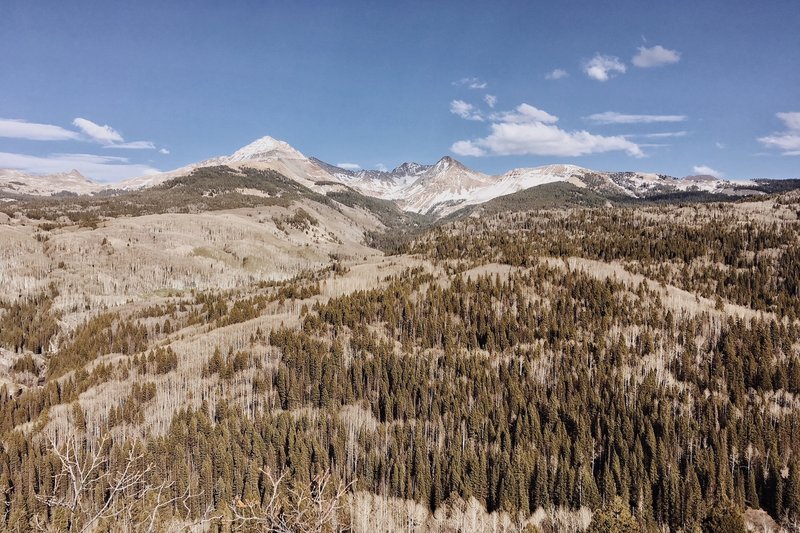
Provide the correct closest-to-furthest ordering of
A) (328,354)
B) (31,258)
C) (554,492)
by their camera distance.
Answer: (554,492)
(328,354)
(31,258)

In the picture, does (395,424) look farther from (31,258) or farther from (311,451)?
(31,258)

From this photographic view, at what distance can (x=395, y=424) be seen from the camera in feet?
221

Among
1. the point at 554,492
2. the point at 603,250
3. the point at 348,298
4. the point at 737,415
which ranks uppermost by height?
the point at 603,250

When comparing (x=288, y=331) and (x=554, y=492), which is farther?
(x=288, y=331)

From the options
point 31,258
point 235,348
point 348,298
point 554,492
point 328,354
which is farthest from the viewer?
point 31,258

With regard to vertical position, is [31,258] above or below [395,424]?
above

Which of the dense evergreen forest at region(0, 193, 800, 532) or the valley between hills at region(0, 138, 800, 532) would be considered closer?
the valley between hills at region(0, 138, 800, 532)

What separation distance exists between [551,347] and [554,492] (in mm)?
38235

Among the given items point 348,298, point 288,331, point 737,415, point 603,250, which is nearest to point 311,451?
point 288,331

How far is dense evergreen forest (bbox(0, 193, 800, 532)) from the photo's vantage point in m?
50.2

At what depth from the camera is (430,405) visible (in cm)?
7088

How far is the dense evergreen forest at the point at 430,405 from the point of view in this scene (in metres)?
50.2

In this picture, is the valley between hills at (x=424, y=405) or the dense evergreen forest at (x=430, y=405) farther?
the dense evergreen forest at (x=430, y=405)

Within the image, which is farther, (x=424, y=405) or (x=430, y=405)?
(x=430, y=405)
